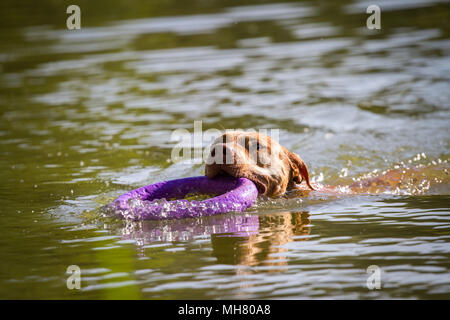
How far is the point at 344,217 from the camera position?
257 inches

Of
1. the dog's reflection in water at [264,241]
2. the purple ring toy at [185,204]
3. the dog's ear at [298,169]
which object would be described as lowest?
the dog's reflection in water at [264,241]

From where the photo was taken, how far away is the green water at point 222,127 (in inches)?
199

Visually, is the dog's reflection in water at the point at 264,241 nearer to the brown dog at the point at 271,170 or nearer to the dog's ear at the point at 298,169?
the brown dog at the point at 271,170

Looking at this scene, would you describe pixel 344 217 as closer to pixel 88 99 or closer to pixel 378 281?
pixel 378 281

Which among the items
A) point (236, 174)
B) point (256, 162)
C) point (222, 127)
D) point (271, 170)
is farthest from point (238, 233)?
point (222, 127)

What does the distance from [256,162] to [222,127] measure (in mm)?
589

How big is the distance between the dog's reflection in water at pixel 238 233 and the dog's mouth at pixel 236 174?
36 centimetres

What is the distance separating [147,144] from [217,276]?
5.82 m

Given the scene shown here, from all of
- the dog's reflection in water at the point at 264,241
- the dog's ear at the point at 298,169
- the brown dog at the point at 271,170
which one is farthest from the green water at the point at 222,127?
the dog's ear at the point at 298,169

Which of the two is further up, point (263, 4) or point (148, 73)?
point (263, 4)

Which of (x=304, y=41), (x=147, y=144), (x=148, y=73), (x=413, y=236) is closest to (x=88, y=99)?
(x=148, y=73)

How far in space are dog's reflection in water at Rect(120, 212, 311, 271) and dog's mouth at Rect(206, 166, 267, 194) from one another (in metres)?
0.36

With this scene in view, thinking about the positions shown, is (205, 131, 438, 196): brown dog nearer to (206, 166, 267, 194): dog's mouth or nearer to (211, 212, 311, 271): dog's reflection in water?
(206, 166, 267, 194): dog's mouth
